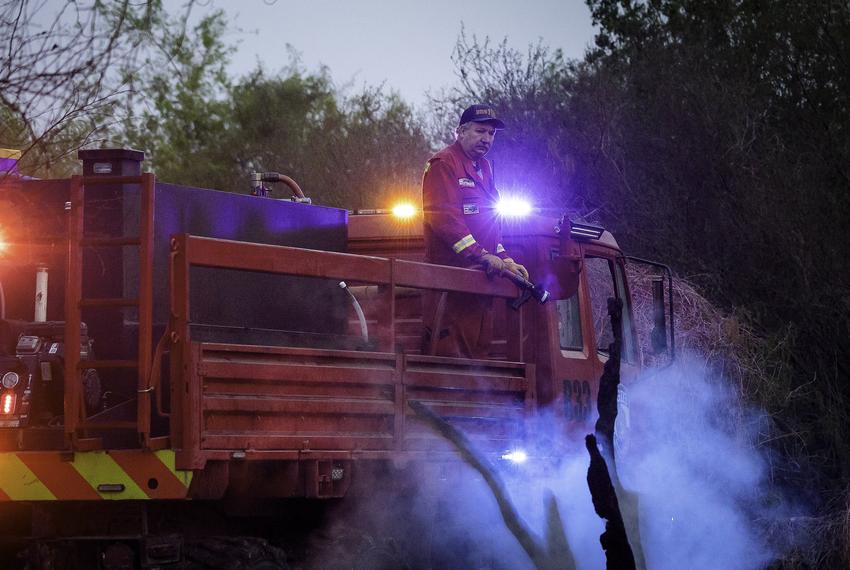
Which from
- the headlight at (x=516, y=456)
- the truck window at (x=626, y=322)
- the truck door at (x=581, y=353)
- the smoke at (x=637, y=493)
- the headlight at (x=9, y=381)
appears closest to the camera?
the headlight at (x=9, y=381)

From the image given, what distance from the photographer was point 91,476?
5.19 m

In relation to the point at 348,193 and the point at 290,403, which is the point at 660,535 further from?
the point at 348,193

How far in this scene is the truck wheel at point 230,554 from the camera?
17.8ft

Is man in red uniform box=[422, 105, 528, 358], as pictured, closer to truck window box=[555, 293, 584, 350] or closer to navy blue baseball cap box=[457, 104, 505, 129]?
Answer: navy blue baseball cap box=[457, 104, 505, 129]

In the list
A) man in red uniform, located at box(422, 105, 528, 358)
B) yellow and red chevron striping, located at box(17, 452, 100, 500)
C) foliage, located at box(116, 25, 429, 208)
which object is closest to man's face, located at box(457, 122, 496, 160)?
man in red uniform, located at box(422, 105, 528, 358)

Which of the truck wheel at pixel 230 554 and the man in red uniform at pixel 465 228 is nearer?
the truck wheel at pixel 230 554

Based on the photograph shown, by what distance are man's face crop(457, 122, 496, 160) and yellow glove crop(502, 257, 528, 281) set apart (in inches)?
32.7

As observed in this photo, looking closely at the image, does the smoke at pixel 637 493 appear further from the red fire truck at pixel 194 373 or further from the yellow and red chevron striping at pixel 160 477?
the yellow and red chevron striping at pixel 160 477

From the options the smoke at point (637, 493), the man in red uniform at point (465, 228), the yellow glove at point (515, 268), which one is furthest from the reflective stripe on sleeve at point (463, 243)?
the smoke at point (637, 493)

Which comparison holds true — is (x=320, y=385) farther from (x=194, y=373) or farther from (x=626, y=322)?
(x=626, y=322)

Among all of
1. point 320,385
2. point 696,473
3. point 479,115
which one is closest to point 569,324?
point 479,115

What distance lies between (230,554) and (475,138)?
10.2 feet

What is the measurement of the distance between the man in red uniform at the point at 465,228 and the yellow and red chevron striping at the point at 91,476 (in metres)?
2.18

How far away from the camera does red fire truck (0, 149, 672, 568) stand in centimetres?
521
